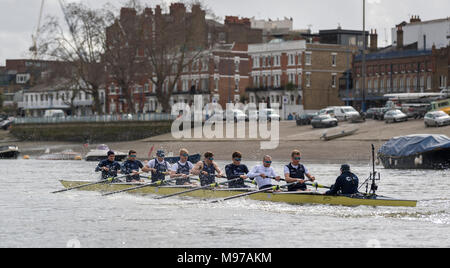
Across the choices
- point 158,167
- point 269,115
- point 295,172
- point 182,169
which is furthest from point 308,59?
point 295,172

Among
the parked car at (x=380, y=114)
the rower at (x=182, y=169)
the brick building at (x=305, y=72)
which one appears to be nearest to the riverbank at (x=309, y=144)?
the parked car at (x=380, y=114)

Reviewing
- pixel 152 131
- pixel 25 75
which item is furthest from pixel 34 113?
pixel 152 131

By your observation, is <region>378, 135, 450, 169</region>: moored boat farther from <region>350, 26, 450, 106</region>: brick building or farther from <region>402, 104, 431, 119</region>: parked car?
<region>350, 26, 450, 106</region>: brick building

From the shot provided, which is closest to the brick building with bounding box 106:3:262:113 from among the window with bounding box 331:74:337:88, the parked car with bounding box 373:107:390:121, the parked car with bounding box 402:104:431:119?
the window with bounding box 331:74:337:88

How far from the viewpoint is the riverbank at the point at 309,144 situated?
59125 millimetres

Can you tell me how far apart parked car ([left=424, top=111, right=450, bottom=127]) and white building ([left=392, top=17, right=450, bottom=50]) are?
3091cm

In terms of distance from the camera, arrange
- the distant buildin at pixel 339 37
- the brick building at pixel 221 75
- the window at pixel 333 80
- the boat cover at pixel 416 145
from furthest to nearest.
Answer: the brick building at pixel 221 75 → the distant buildin at pixel 339 37 → the window at pixel 333 80 → the boat cover at pixel 416 145

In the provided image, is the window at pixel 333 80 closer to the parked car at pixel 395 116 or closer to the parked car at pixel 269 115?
the parked car at pixel 269 115

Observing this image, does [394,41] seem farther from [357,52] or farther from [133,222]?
[133,222]

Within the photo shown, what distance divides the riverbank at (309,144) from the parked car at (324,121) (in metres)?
0.71

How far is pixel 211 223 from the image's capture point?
86.5ft

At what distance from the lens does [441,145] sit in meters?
46.0

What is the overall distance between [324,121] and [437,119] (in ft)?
40.0

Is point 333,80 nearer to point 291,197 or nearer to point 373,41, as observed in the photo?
point 373,41
